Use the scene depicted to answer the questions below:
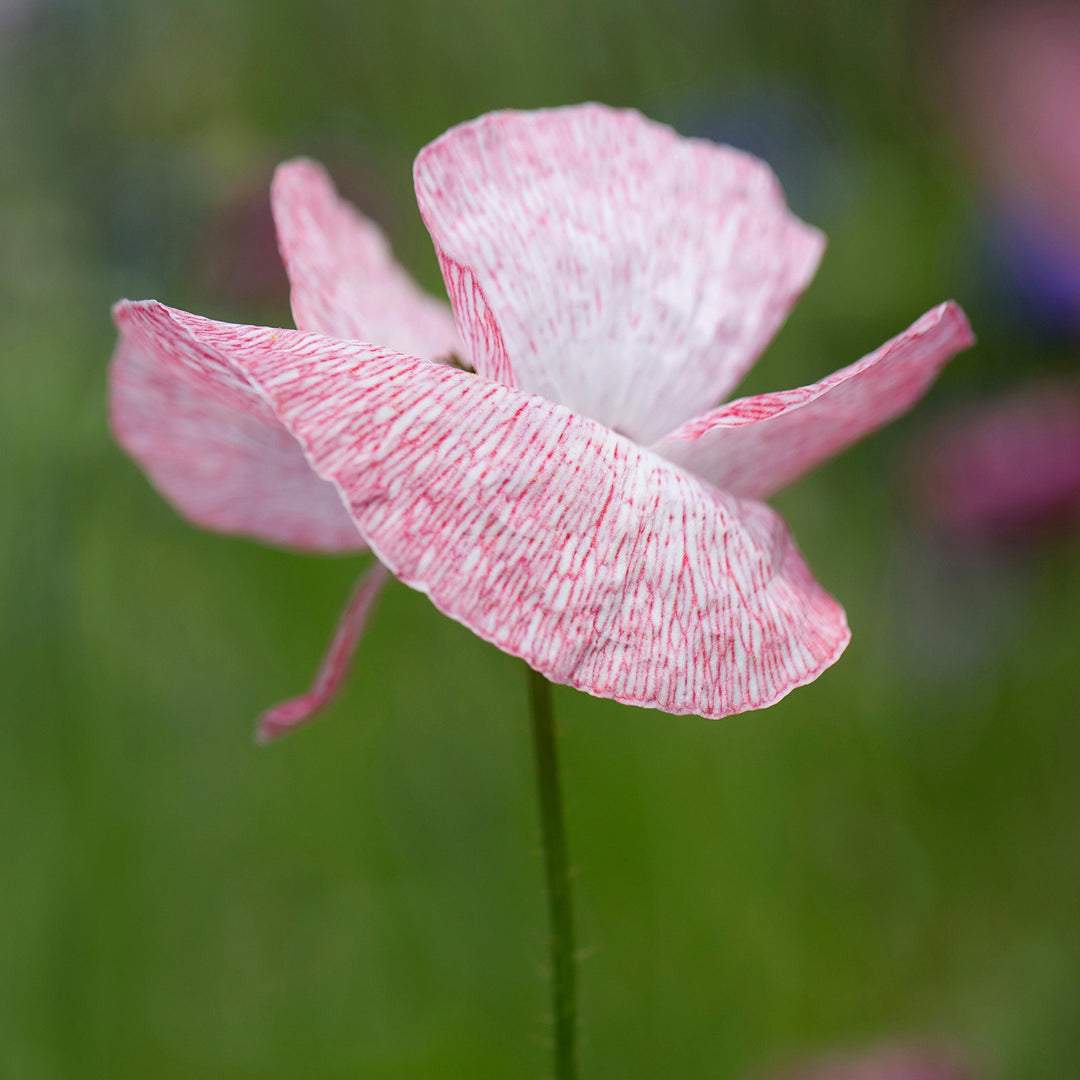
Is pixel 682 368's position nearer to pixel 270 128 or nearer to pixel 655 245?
pixel 655 245

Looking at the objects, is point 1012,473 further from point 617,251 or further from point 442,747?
point 617,251

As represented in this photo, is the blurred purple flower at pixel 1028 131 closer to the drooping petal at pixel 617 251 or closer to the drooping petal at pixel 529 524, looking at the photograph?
the drooping petal at pixel 617 251

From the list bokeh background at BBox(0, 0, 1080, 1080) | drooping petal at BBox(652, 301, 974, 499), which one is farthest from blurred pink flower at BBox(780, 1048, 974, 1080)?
drooping petal at BBox(652, 301, 974, 499)

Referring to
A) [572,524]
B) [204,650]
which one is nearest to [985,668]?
[204,650]

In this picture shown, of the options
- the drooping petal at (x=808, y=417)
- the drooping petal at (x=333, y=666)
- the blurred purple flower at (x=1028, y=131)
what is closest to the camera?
the drooping petal at (x=808, y=417)

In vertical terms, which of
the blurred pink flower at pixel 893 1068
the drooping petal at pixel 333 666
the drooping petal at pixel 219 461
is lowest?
the blurred pink flower at pixel 893 1068

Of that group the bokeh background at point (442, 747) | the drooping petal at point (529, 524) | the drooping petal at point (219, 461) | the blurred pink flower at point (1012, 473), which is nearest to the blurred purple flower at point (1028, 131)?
the bokeh background at point (442, 747)
